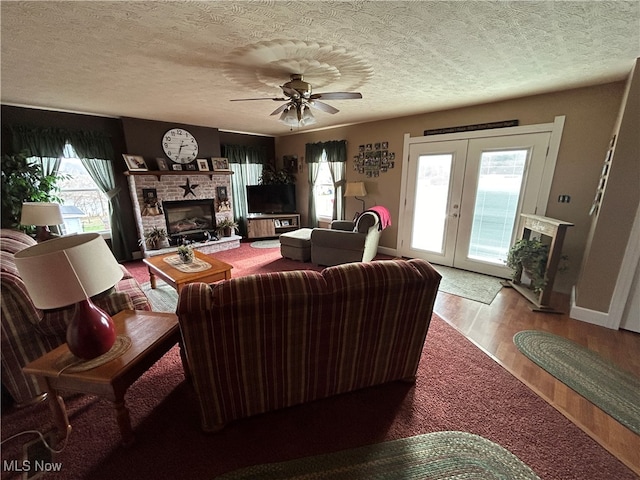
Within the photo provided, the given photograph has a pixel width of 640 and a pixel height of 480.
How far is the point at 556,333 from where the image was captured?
93.4 inches

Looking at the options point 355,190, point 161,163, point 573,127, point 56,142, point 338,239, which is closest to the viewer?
point 573,127

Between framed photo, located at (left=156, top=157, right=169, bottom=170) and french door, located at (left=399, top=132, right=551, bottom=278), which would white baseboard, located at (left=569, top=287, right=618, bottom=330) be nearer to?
french door, located at (left=399, top=132, right=551, bottom=278)

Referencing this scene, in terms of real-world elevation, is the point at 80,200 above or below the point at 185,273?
above

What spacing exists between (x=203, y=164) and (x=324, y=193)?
2.52m

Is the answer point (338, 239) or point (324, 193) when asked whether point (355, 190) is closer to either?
point (324, 193)

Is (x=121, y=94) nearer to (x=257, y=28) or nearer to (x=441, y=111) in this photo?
(x=257, y=28)

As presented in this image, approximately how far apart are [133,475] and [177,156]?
469 cm

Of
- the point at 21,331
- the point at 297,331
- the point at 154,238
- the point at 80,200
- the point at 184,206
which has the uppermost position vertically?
the point at 80,200

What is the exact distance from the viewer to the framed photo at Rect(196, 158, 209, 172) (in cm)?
485

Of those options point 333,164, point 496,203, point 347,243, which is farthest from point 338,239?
point 496,203

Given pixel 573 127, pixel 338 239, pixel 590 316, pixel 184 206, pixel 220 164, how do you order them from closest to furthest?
pixel 590 316 < pixel 573 127 < pixel 338 239 < pixel 184 206 < pixel 220 164

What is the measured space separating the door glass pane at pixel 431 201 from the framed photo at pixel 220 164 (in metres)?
3.73

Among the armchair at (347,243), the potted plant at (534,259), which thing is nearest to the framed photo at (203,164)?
the armchair at (347,243)

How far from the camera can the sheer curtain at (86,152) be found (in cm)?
338
